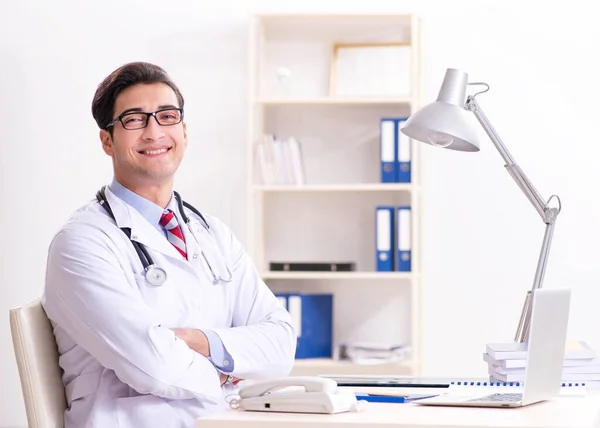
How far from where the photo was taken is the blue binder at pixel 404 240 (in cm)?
420

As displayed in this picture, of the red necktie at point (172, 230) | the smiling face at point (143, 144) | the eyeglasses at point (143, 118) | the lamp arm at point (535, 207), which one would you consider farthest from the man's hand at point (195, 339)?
the lamp arm at point (535, 207)

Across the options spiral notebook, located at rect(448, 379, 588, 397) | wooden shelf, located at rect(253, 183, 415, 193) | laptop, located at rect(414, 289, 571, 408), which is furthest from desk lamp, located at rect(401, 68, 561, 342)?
wooden shelf, located at rect(253, 183, 415, 193)

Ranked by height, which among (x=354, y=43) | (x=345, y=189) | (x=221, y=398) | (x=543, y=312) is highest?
(x=354, y=43)

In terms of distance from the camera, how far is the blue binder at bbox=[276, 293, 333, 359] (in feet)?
14.1

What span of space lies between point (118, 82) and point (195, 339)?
0.69m

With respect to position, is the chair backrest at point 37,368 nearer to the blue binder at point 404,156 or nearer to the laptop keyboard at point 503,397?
the laptop keyboard at point 503,397

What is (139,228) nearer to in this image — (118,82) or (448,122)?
(118,82)

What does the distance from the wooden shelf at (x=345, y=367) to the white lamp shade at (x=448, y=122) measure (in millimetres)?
1724

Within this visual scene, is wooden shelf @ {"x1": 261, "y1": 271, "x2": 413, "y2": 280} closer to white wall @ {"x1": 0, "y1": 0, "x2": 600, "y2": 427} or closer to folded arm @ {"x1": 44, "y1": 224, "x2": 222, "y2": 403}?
white wall @ {"x1": 0, "y1": 0, "x2": 600, "y2": 427}

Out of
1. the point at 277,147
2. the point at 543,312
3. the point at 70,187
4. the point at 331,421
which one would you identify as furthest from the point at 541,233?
the point at 331,421

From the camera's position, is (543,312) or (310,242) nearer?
(543,312)

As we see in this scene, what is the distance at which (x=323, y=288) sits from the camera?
15.0 ft

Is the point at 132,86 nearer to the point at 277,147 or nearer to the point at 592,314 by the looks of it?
the point at 277,147

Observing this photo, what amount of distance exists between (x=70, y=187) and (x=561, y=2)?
7.98 feet
